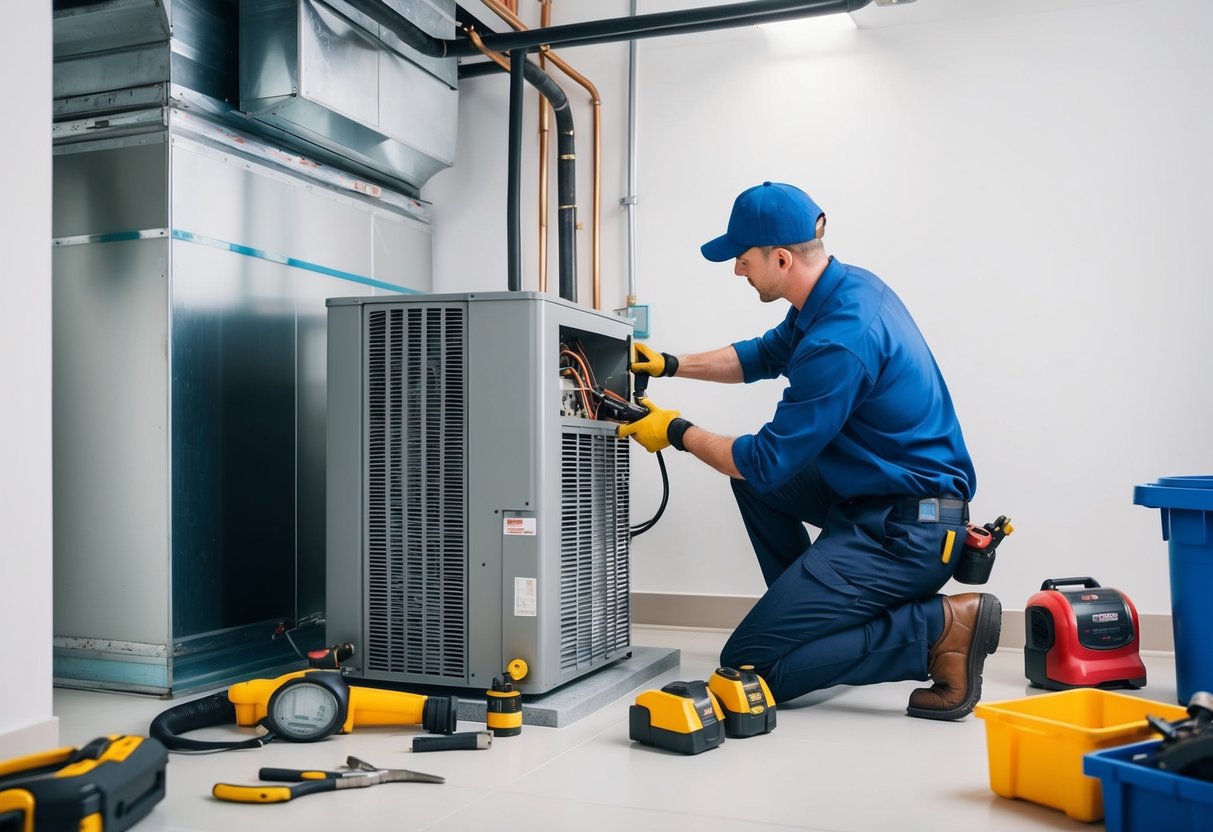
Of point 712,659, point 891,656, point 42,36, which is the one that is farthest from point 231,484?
point 891,656

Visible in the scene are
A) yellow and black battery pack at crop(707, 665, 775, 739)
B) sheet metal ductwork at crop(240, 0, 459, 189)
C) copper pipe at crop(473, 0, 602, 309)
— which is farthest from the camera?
copper pipe at crop(473, 0, 602, 309)

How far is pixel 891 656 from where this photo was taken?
2.24m

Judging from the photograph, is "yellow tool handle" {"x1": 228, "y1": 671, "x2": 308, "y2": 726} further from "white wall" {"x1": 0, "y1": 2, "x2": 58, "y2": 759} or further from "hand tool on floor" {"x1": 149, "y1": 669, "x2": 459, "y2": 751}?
"white wall" {"x1": 0, "y1": 2, "x2": 58, "y2": 759}

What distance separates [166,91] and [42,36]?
574 millimetres

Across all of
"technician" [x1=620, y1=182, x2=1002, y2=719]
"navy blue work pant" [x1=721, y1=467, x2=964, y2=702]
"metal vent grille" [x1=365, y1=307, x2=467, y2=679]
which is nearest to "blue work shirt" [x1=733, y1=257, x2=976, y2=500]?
"technician" [x1=620, y1=182, x2=1002, y2=719]

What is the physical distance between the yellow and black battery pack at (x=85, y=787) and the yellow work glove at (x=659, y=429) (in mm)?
1235

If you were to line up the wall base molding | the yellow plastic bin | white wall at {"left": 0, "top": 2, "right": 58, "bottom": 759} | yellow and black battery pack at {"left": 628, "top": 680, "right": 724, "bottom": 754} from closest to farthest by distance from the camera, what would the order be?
the yellow plastic bin
white wall at {"left": 0, "top": 2, "right": 58, "bottom": 759}
yellow and black battery pack at {"left": 628, "top": 680, "right": 724, "bottom": 754}
the wall base molding

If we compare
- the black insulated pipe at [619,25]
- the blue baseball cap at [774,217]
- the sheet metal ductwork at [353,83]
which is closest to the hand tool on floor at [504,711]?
the blue baseball cap at [774,217]

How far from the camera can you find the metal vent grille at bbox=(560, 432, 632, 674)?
7.43 ft

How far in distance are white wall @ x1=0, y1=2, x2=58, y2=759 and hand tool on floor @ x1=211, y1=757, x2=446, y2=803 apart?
43cm

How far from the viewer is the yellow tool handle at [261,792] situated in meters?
1.57

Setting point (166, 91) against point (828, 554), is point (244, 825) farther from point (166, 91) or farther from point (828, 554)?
point (166, 91)

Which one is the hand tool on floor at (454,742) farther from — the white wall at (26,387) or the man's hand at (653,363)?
the man's hand at (653,363)

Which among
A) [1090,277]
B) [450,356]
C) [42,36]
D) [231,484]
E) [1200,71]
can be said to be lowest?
[231,484]
